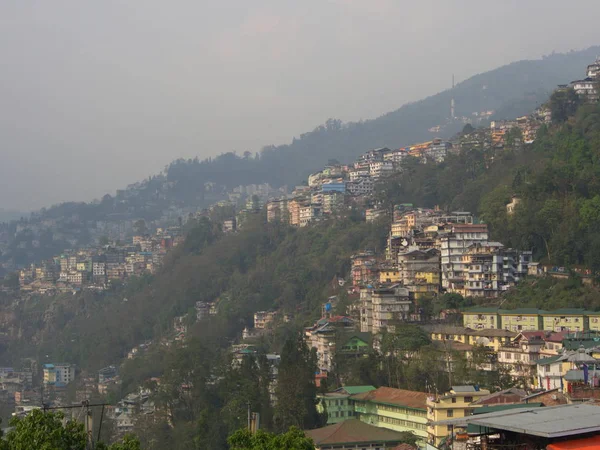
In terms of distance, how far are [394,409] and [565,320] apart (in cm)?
811

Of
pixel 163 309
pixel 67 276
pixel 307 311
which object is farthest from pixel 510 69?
pixel 307 311

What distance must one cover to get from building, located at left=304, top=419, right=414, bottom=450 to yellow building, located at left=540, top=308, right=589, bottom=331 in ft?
27.9

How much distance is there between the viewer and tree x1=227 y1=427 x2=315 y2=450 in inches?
595

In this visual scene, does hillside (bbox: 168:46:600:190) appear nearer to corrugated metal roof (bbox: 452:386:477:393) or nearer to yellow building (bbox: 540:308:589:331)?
yellow building (bbox: 540:308:589:331)

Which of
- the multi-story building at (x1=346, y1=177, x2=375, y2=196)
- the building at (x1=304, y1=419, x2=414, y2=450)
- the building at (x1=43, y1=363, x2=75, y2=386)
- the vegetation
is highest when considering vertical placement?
the multi-story building at (x1=346, y1=177, x2=375, y2=196)

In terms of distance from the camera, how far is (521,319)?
1358 inches

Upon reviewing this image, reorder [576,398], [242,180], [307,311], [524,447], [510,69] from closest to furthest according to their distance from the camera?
[524,447] → [576,398] → [307,311] → [242,180] → [510,69]

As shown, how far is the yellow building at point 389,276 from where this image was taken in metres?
43.9

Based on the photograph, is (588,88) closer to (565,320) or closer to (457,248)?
(457,248)

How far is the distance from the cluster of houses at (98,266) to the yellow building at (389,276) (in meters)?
44.1

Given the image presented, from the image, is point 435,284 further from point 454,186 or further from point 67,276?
point 67,276

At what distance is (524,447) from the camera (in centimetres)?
1282

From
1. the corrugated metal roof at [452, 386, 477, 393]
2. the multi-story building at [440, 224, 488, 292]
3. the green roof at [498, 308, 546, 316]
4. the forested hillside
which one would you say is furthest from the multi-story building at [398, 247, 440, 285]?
the corrugated metal roof at [452, 386, 477, 393]

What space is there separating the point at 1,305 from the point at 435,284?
57.0 metres
